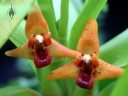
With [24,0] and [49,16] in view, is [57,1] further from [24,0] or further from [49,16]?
[24,0]

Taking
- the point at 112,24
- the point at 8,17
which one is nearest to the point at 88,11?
the point at 8,17

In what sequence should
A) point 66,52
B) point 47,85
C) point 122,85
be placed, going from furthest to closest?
point 47,85 → point 66,52 → point 122,85

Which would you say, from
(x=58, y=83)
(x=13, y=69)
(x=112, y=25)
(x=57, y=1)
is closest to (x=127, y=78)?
(x=58, y=83)

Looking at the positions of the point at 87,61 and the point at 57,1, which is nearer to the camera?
the point at 87,61

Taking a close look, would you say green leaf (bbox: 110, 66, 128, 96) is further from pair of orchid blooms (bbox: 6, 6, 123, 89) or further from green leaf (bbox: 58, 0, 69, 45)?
green leaf (bbox: 58, 0, 69, 45)

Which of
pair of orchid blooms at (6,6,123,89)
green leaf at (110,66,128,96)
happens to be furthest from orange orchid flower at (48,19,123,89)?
green leaf at (110,66,128,96)

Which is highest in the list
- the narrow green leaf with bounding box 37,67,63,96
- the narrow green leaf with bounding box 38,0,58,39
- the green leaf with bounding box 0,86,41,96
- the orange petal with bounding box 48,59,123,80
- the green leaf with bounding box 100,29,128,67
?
the green leaf with bounding box 100,29,128,67

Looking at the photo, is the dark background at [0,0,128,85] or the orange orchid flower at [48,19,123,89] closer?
the orange orchid flower at [48,19,123,89]

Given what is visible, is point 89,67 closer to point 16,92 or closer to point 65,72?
point 65,72
